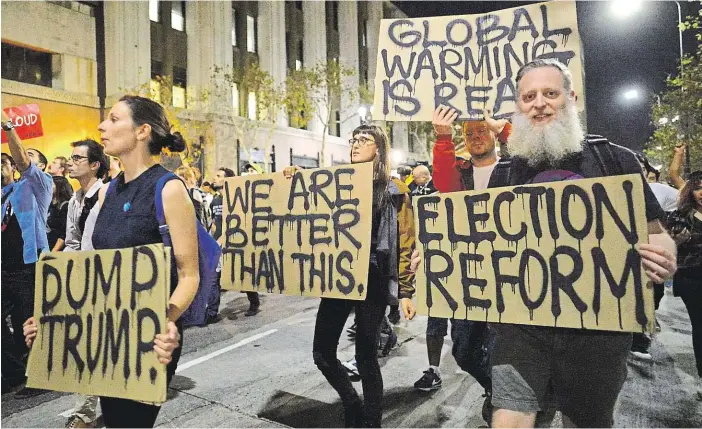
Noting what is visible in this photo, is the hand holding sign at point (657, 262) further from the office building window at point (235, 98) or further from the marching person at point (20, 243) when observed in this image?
the office building window at point (235, 98)

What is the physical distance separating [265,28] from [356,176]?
32331 mm

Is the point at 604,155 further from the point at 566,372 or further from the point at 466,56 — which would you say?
the point at 466,56

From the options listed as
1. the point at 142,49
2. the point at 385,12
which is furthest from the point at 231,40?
the point at 385,12

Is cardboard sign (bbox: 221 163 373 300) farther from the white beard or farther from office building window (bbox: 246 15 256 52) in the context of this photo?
office building window (bbox: 246 15 256 52)

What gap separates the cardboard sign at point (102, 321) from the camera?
207 centimetres

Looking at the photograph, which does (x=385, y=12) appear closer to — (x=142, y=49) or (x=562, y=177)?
(x=142, y=49)

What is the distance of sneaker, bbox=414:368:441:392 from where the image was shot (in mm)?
4500

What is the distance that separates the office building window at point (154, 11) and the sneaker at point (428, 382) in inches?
1085

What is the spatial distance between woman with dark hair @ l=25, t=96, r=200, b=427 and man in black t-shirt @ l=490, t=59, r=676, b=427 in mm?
1412

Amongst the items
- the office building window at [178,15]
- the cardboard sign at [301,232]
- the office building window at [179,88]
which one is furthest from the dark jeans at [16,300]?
the office building window at [178,15]

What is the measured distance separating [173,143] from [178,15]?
29.5m

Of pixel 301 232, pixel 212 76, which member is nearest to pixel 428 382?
pixel 301 232

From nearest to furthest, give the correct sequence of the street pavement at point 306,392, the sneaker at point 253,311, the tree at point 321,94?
the street pavement at point 306,392, the sneaker at point 253,311, the tree at point 321,94

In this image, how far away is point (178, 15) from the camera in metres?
28.5
